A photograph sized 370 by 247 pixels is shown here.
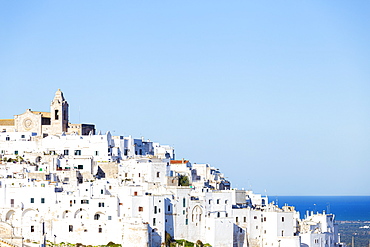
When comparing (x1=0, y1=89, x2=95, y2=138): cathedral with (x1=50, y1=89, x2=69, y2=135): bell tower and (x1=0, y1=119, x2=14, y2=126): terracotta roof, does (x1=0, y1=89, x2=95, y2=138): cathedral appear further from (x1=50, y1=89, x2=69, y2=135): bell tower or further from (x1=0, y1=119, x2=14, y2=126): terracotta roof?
(x1=0, y1=119, x2=14, y2=126): terracotta roof

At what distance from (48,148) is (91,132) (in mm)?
8644

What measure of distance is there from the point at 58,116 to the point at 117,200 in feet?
94.6

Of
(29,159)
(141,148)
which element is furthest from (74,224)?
(141,148)

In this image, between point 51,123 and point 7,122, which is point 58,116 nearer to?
point 51,123

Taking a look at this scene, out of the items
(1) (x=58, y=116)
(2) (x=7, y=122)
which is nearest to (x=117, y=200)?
(1) (x=58, y=116)

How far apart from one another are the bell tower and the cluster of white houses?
14 centimetres

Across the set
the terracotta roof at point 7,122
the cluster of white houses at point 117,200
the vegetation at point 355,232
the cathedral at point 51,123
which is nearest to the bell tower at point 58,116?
the cathedral at point 51,123

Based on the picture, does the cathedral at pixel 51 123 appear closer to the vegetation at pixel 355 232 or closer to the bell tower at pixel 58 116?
the bell tower at pixel 58 116

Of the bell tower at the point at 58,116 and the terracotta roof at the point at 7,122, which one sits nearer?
the bell tower at the point at 58,116

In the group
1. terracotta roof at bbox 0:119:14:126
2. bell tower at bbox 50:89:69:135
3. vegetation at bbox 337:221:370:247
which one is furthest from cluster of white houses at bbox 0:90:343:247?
vegetation at bbox 337:221:370:247

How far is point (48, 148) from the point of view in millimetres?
93438

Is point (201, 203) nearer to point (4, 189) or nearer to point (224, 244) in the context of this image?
point (224, 244)

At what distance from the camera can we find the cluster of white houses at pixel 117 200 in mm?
73500

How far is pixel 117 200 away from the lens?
2945 inches
